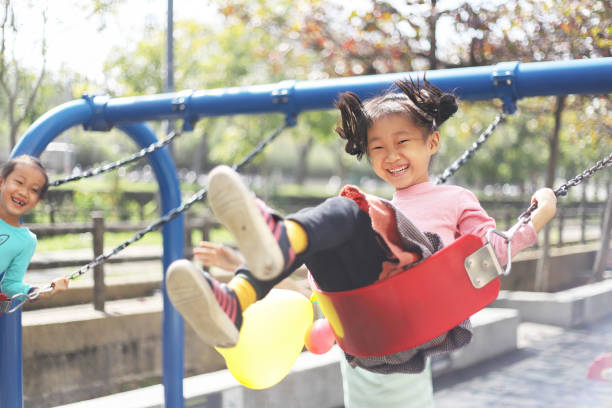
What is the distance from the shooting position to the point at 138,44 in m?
12.8

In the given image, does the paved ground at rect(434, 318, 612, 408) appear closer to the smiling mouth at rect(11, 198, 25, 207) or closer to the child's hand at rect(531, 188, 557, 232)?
the child's hand at rect(531, 188, 557, 232)

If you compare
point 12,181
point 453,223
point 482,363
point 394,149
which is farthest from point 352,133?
point 482,363

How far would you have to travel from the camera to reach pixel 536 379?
5.53 meters

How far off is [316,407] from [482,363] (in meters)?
2.24

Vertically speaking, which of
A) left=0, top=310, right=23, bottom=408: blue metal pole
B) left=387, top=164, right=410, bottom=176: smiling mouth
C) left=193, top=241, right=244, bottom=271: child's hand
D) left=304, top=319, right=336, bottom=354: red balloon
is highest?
left=387, top=164, right=410, bottom=176: smiling mouth

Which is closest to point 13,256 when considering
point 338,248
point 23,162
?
point 23,162

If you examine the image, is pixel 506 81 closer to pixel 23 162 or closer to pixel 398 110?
pixel 398 110

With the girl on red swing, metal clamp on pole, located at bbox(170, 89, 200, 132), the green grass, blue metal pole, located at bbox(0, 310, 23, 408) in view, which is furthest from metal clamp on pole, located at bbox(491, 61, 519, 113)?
the green grass

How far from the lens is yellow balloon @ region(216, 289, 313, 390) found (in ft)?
6.23

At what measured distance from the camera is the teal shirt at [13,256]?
238 cm

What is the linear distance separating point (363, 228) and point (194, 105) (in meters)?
1.55

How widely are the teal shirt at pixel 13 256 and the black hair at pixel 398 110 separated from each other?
129 centimetres

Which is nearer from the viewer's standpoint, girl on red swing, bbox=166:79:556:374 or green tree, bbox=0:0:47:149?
girl on red swing, bbox=166:79:556:374

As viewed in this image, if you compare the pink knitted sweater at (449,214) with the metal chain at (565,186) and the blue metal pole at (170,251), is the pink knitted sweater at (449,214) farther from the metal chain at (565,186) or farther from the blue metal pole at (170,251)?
the blue metal pole at (170,251)
